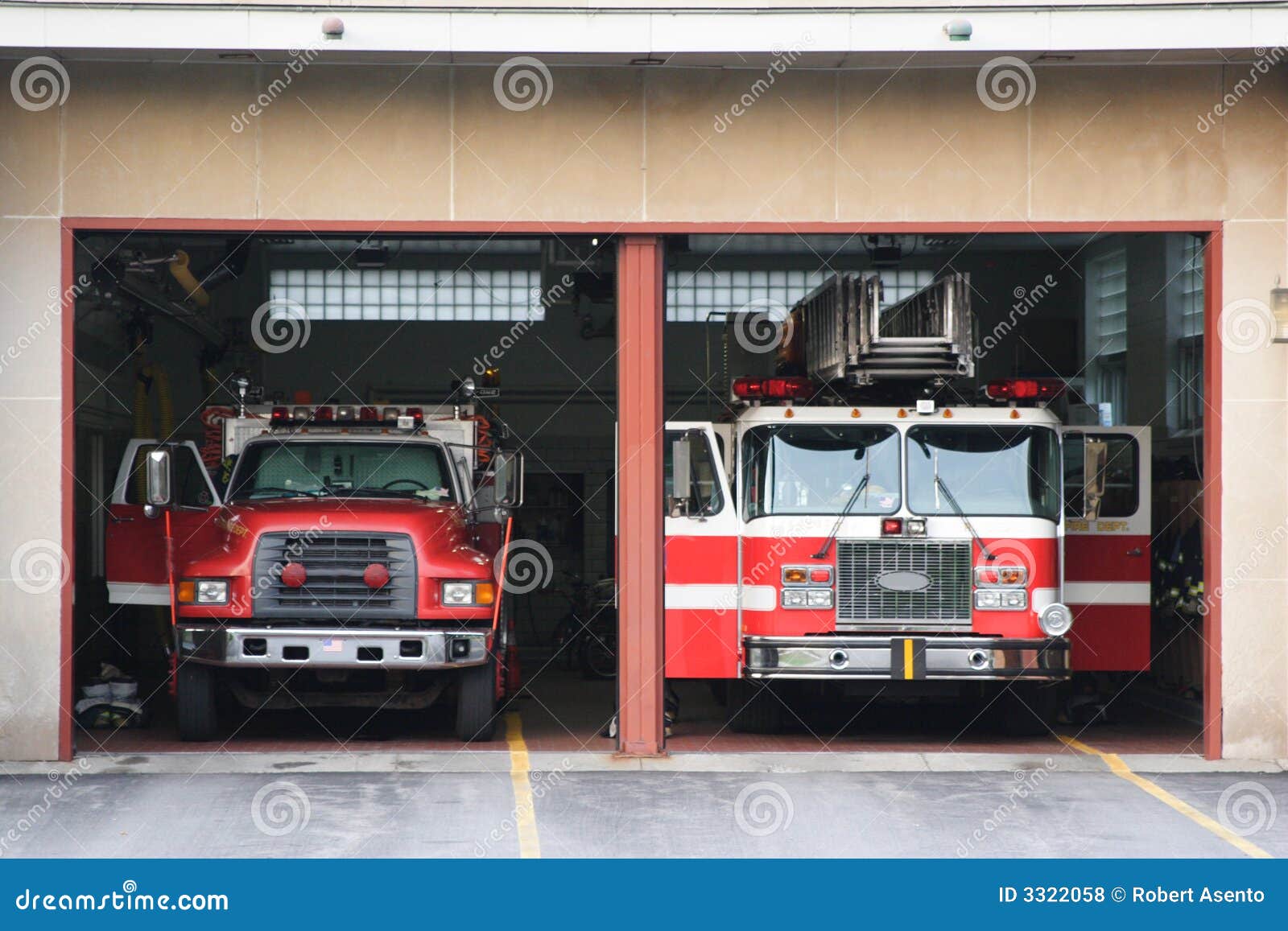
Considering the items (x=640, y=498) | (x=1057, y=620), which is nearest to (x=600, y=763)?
(x=640, y=498)

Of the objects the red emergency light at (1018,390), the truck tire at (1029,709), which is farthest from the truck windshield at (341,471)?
the truck tire at (1029,709)

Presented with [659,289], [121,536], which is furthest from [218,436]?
[659,289]

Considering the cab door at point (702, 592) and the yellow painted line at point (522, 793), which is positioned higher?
the cab door at point (702, 592)

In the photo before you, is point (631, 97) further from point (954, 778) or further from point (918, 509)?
point (954, 778)

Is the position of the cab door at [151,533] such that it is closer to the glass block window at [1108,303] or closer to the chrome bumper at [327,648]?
the chrome bumper at [327,648]

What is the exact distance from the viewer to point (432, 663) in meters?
12.2

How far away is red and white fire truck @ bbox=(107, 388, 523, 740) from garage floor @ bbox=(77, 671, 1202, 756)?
0.45m

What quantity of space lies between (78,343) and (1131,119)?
11.0 metres

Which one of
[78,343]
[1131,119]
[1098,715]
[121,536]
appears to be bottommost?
[1098,715]

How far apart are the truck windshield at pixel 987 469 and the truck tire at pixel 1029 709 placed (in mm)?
1540

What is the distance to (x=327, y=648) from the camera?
12055 millimetres

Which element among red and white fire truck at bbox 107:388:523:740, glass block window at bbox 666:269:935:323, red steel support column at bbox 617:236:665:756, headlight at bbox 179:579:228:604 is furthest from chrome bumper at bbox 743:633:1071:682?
glass block window at bbox 666:269:935:323

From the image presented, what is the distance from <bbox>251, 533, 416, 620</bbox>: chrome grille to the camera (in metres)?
12.3

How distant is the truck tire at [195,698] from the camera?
12500 mm
